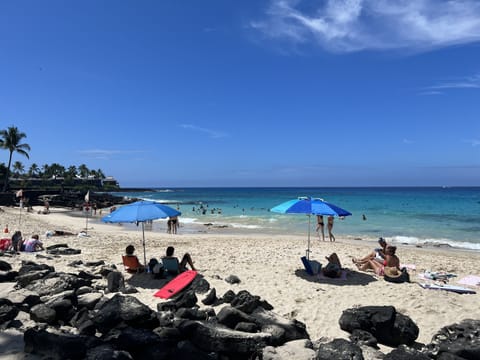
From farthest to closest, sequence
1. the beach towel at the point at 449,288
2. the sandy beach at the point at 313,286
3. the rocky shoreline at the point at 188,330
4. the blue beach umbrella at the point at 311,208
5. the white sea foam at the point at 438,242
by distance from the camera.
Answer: the white sea foam at the point at 438,242 → the blue beach umbrella at the point at 311,208 → the beach towel at the point at 449,288 → the sandy beach at the point at 313,286 → the rocky shoreline at the point at 188,330

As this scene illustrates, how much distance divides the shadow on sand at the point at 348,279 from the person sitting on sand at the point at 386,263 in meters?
0.41

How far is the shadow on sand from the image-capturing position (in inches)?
357

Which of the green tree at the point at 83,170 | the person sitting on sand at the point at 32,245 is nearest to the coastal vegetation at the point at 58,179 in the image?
the green tree at the point at 83,170

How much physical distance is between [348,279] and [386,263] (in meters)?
1.25

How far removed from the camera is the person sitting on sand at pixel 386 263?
377 inches

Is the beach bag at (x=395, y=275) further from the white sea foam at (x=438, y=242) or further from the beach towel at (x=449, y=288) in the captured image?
the white sea foam at (x=438, y=242)

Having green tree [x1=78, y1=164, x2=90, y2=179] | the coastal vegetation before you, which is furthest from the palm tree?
green tree [x1=78, y1=164, x2=90, y2=179]

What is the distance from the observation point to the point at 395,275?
9.14 metres

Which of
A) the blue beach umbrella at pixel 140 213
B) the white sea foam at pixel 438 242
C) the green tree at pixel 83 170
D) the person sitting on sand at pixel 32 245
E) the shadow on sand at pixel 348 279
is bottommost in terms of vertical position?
the white sea foam at pixel 438 242

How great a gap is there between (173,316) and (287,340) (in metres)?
1.95

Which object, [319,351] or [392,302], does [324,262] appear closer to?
[392,302]

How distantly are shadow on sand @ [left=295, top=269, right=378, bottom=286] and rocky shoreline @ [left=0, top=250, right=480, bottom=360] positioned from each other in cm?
299

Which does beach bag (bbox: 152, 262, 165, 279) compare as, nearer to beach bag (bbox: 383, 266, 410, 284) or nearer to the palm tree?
beach bag (bbox: 383, 266, 410, 284)

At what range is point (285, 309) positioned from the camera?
22.8 ft
